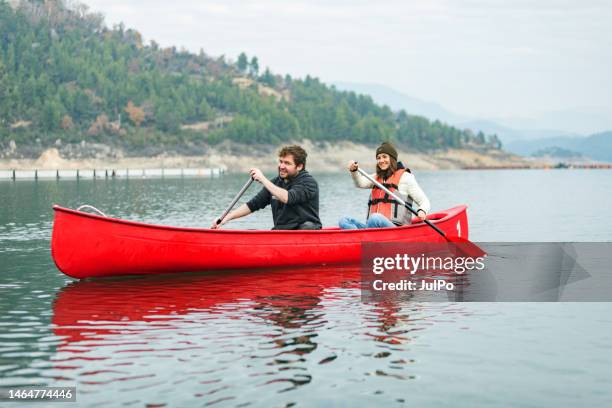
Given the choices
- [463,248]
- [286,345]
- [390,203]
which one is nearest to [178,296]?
[286,345]

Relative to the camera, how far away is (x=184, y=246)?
52.1ft

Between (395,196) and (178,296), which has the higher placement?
(395,196)

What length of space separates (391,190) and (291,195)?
8.74 feet

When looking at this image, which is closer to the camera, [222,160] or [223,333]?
[223,333]

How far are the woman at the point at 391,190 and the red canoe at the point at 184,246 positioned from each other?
0.40 metres

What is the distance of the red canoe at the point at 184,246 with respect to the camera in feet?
48.9

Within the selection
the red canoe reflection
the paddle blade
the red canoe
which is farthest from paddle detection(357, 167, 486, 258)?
the red canoe reflection

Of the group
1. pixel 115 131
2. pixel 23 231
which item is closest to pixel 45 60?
pixel 115 131

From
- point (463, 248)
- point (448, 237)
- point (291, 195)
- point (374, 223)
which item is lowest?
point (463, 248)

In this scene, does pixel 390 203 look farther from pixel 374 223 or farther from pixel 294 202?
pixel 294 202

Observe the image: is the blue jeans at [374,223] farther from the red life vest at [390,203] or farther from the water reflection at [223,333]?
the water reflection at [223,333]

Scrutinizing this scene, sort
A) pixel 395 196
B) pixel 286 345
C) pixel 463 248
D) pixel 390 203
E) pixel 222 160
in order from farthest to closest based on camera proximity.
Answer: pixel 222 160, pixel 463 248, pixel 390 203, pixel 395 196, pixel 286 345

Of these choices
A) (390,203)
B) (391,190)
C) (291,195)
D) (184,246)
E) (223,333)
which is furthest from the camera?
(390,203)

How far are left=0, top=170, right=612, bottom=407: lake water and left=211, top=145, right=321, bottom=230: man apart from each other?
1094 mm
